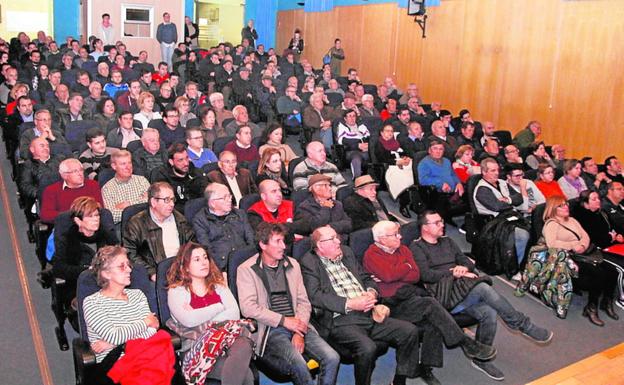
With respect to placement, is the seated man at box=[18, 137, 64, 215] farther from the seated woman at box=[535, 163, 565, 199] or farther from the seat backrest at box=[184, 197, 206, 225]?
the seated woman at box=[535, 163, 565, 199]

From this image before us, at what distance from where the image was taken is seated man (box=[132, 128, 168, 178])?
5.26 metres

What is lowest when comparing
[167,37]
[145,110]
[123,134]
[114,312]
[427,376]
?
[427,376]

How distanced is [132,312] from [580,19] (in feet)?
27.1

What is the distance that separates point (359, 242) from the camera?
4055 millimetres

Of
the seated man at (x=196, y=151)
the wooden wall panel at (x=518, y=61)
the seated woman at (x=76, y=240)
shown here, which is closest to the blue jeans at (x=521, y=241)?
the seated man at (x=196, y=151)

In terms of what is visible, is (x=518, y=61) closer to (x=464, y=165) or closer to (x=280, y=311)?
(x=464, y=165)

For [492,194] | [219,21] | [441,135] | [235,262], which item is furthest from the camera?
[219,21]

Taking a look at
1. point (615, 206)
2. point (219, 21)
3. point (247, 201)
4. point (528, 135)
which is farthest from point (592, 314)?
point (219, 21)

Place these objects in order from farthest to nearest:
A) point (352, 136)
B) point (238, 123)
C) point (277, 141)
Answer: point (352, 136) < point (238, 123) < point (277, 141)

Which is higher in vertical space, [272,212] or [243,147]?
[243,147]

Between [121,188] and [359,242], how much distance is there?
1852mm

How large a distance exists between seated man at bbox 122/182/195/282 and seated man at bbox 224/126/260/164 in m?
1.89

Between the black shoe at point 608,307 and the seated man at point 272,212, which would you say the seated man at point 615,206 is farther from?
the seated man at point 272,212

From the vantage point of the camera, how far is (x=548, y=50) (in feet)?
30.9
